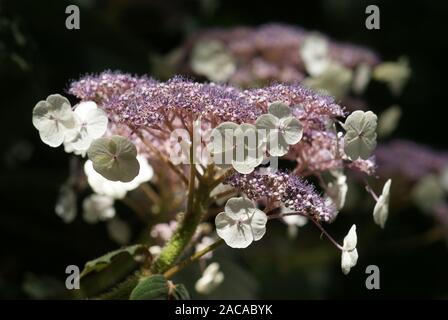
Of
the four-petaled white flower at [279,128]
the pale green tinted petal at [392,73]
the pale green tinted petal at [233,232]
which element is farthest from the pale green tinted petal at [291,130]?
the pale green tinted petal at [392,73]

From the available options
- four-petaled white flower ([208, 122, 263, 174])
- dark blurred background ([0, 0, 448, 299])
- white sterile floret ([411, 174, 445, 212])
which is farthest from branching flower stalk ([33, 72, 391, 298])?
white sterile floret ([411, 174, 445, 212])

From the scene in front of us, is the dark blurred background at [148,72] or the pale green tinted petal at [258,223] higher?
the pale green tinted petal at [258,223]

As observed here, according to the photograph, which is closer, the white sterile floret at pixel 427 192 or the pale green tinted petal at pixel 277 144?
the pale green tinted petal at pixel 277 144

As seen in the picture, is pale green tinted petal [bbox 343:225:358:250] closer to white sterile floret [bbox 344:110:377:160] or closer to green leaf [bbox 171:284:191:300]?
white sterile floret [bbox 344:110:377:160]

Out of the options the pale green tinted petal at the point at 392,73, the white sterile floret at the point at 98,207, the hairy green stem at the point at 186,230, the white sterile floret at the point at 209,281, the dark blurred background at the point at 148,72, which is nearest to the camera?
the hairy green stem at the point at 186,230

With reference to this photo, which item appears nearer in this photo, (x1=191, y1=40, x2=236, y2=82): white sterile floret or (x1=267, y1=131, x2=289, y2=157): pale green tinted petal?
(x1=267, y1=131, x2=289, y2=157): pale green tinted petal

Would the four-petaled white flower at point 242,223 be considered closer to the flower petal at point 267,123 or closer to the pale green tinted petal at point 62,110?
the flower petal at point 267,123

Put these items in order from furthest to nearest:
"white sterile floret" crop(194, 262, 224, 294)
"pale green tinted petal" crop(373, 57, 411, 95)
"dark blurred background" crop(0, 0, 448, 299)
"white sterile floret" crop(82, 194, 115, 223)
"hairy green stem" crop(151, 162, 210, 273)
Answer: "pale green tinted petal" crop(373, 57, 411, 95)
"dark blurred background" crop(0, 0, 448, 299)
"white sterile floret" crop(82, 194, 115, 223)
"white sterile floret" crop(194, 262, 224, 294)
"hairy green stem" crop(151, 162, 210, 273)

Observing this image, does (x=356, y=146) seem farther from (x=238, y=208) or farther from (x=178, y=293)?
(x=178, y=293)
